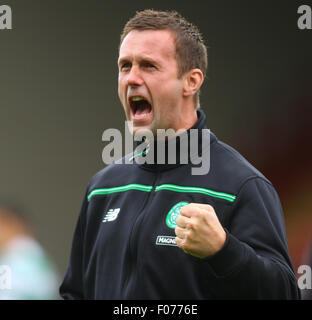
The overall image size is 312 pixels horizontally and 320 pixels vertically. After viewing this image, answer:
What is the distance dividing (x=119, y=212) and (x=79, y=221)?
279 millimetres

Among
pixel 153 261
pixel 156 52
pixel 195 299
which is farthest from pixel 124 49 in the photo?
pixel 195 299

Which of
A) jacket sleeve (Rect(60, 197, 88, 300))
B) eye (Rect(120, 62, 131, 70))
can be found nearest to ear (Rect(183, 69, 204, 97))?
eye (Rect(120, 62, 131, 70))

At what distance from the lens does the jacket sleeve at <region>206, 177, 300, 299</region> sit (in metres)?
1.68

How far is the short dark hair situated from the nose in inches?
6.4

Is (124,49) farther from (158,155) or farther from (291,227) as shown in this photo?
(291,227)

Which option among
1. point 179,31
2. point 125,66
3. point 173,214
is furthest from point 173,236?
point 179,31

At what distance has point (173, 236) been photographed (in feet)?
6.10

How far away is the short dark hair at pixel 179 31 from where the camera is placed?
2.12 m

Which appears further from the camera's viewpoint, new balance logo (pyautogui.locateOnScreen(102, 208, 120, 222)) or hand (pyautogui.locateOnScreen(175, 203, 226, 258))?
new balance logo (pyautogui.locateOnScreen(102, 208, 120, 222))

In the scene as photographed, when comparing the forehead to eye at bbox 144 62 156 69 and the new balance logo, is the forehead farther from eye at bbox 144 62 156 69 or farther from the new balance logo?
the new balance logo

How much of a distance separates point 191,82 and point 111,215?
608 millimetres

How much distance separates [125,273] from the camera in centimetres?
192

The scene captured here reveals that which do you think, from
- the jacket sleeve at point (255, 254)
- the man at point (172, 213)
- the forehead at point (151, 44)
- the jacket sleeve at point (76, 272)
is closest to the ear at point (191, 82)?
the man at point (172, 213)
